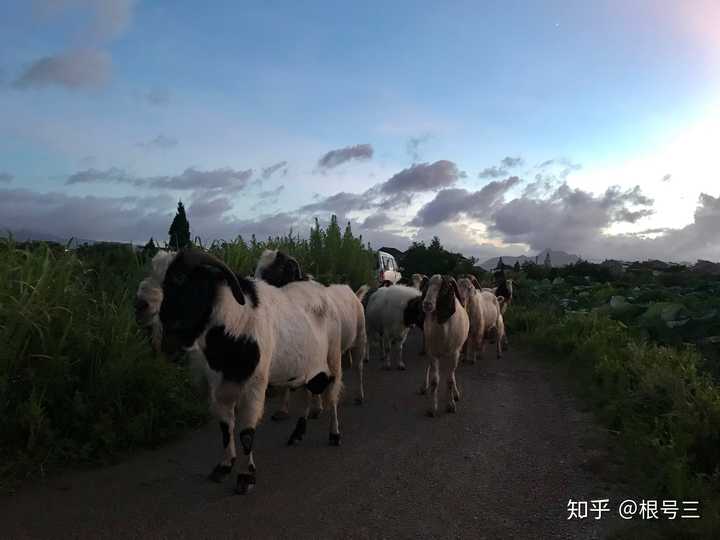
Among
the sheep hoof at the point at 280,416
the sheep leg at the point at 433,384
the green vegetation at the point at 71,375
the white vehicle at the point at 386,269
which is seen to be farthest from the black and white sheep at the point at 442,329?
the white vehicle at the point at 386,269

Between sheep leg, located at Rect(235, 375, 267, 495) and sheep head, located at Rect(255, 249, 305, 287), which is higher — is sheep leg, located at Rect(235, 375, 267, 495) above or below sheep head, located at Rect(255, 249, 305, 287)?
below

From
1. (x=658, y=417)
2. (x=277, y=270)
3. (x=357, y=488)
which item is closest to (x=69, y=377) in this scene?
(x=277, y=270)

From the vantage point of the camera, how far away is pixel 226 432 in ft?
17.6

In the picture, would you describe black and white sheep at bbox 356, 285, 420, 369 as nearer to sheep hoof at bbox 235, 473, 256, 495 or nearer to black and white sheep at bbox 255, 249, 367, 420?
black and white sheep at bbox 255, 249, 367, 420

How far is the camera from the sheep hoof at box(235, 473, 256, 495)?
5.13 meters

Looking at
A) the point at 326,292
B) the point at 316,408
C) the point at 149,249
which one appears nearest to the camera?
the point at 326,292

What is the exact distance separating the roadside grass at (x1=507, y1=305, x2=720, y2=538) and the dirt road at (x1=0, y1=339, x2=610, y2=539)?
0.41 meters

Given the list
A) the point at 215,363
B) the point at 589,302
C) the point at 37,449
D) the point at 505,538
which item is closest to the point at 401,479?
the point at 505,538

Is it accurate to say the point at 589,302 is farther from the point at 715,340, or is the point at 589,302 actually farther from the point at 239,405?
the point at 239,405

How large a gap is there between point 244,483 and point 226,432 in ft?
1.66

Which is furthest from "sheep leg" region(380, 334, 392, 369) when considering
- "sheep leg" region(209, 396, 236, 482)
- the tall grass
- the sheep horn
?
the sheep horn

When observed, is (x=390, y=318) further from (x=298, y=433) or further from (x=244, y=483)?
(x=244, y=483)

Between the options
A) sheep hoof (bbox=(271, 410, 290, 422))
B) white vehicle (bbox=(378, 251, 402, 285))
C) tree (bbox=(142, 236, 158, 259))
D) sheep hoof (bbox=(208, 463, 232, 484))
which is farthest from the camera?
white vehicle (bbox=(378, 251, 402, 285))

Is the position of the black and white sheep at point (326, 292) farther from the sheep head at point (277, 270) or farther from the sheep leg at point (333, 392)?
the sheep leg at point (333, 392)
